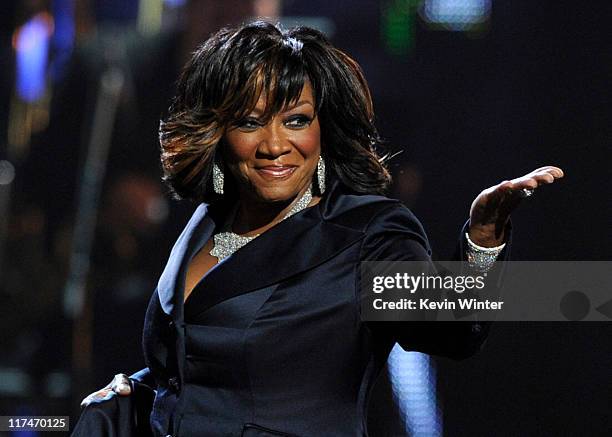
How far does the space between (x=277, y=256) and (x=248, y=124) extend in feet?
0.69

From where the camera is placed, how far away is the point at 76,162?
3.14m

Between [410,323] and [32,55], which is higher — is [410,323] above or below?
below

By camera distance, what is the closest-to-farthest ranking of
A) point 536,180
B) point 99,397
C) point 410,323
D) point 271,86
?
1. point 536,180
2. point 410,323
3. point 271,86
4. point 99,397

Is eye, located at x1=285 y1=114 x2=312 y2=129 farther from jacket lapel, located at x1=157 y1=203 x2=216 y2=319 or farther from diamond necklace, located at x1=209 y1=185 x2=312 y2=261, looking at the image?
jacket lapel, located at x1=157 y1=203 x2=216 y2=319

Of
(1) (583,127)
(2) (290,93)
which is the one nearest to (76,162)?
(1) (583,127)

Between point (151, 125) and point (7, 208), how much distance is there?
1.64ft

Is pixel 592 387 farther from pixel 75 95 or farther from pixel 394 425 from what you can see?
pixel 75 95

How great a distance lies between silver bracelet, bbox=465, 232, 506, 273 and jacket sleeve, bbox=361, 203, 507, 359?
0.04 feet

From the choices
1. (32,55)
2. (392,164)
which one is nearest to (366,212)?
(392,164)

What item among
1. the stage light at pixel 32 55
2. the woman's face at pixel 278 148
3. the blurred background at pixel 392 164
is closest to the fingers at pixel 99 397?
the woman's face at pixel 278 148

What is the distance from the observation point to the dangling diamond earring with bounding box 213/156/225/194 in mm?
1785

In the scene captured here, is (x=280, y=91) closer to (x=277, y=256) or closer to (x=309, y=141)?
(x=309, y=141)

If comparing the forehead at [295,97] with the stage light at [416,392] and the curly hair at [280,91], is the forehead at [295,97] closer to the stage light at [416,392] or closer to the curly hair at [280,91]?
the curly hair at [280,91]

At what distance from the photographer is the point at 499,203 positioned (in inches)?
53.5
